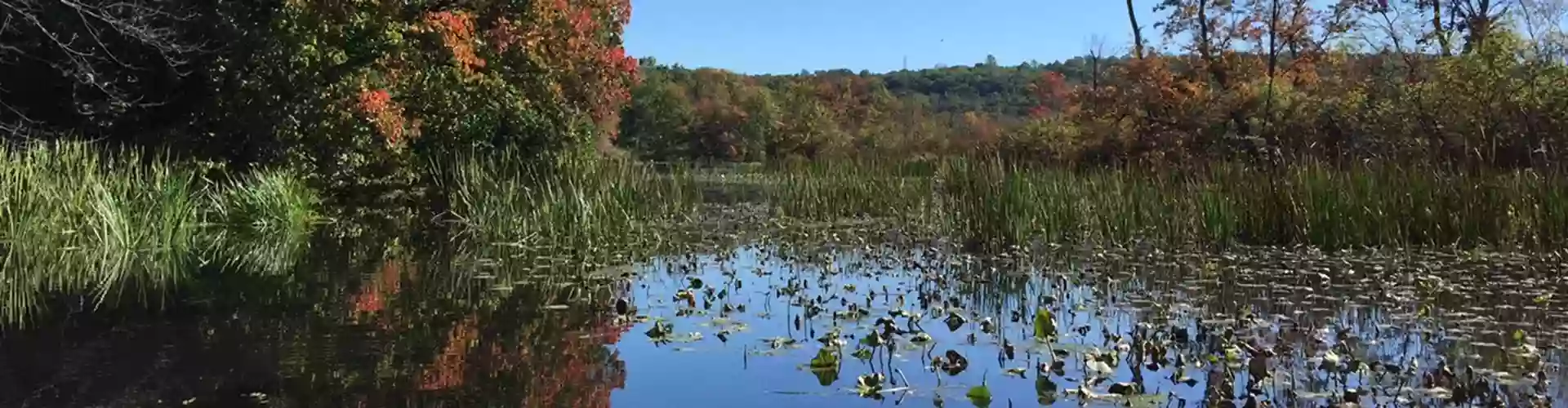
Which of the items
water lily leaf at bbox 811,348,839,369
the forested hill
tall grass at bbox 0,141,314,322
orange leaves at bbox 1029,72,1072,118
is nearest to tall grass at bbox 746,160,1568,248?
water lily leaf at bbox 811,348,839,369

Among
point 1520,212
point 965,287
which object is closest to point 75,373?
point 965,287

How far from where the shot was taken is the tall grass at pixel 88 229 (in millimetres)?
5328

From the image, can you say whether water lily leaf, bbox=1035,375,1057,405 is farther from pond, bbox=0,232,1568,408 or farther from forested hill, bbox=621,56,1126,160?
forested hill, bbox=621,56,1126,160

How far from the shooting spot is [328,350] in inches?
142

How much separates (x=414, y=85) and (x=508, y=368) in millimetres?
10335

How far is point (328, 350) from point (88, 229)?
4.35 metres

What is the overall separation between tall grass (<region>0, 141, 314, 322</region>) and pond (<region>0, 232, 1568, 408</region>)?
1.42 feet

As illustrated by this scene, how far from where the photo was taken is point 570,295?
5.09 metres

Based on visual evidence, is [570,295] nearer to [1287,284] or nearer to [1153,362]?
[1153,362]

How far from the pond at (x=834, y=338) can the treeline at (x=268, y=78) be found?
15.1ft

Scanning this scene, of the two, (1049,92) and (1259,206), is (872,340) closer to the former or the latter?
(1259,206)

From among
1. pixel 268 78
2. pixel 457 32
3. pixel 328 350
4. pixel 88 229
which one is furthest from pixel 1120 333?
pixel 457 32

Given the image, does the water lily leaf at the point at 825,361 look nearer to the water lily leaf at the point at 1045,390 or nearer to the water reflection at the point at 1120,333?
the water reflection at the point at 1120,333

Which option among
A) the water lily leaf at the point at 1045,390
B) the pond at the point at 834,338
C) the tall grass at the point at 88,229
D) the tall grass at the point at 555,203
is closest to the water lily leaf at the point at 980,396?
the pond at the point at 834,338
